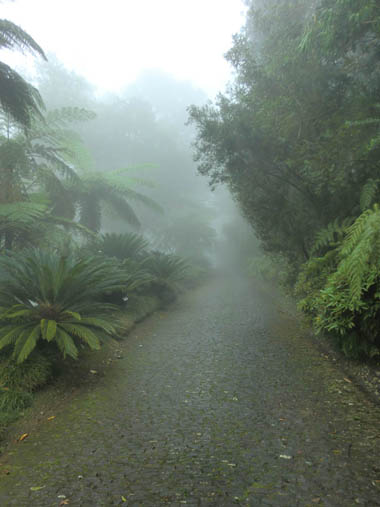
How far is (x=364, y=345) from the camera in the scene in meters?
3.01

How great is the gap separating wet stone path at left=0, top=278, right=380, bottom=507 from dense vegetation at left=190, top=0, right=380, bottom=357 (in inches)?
31.0

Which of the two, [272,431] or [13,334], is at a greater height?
[13,334]

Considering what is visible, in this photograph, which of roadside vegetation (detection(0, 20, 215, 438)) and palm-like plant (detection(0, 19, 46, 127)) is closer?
roadside vegetation (detection(0, 20, 215, 438))

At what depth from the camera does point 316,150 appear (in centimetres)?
502

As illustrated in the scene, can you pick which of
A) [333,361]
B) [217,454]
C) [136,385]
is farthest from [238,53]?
[217,454]

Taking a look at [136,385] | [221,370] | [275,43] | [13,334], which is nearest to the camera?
[13,334]

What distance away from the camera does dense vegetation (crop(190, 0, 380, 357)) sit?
10.2 ft

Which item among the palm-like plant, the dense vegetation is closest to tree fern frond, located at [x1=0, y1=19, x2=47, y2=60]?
the palm-like plant

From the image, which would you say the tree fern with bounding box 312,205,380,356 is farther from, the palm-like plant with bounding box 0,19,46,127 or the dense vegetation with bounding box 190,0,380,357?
the palm-like plant with bounding box 0,19,46,127

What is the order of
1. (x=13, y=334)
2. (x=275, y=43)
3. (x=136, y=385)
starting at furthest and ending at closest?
(x=275, y=43) → (x=136, y=385) → (x=13, y=334)

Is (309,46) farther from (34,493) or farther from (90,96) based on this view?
(90,96)

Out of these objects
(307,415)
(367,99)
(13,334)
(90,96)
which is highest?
(90,96)

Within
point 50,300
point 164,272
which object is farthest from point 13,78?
point 164,272

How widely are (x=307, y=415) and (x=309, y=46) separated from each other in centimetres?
453
